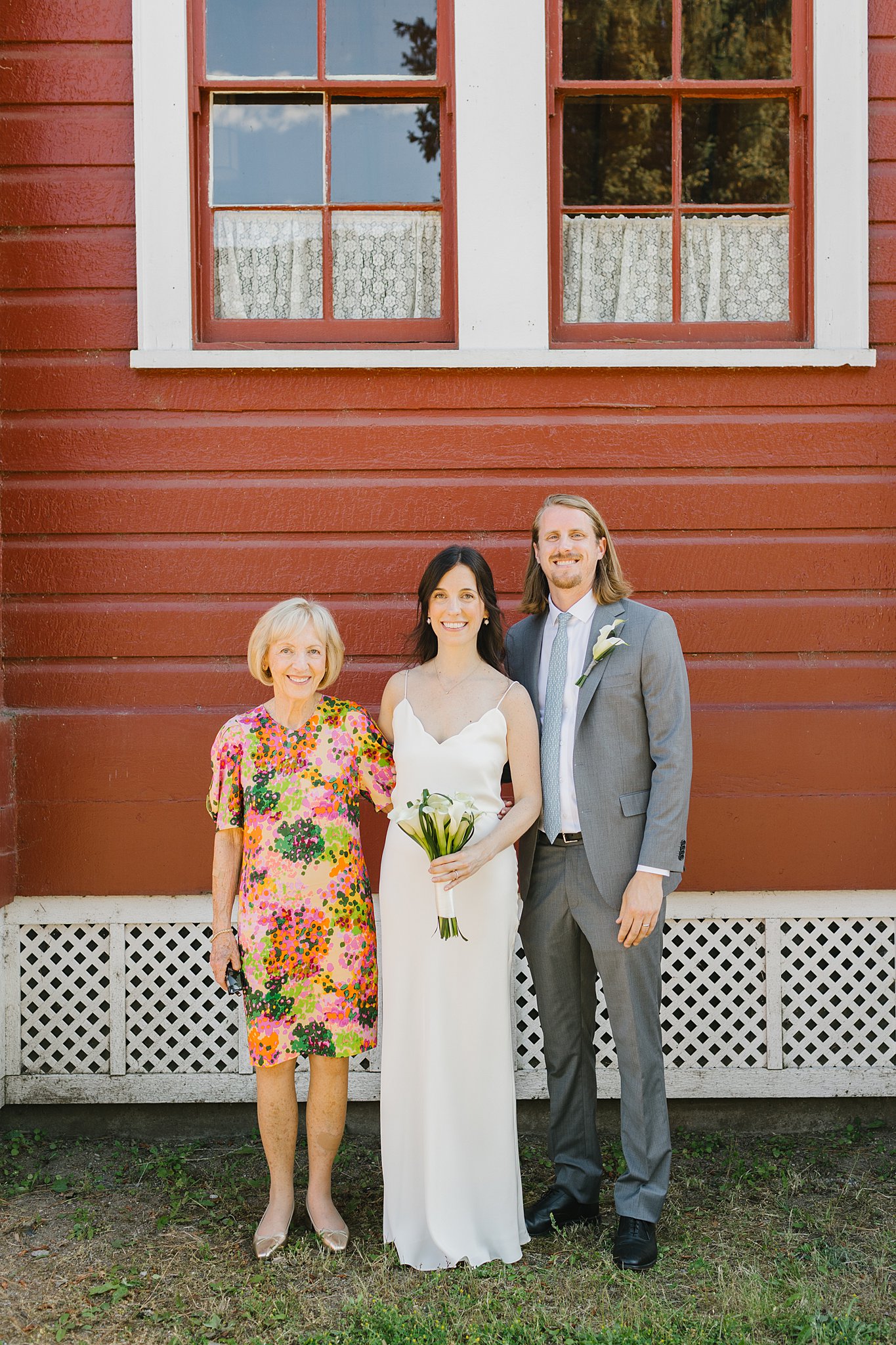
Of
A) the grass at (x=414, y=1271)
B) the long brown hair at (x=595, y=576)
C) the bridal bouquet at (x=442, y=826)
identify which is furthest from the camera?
the long brown hair at (x=595, y=576)

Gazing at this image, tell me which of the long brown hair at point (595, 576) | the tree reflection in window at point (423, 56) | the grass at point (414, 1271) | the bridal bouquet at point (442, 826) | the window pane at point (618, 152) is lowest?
the grass at point (414, 1271)

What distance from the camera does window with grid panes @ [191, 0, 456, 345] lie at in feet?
A: 14.5

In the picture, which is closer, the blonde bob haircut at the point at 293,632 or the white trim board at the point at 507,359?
the blonde bob haircut at the point at 293,632

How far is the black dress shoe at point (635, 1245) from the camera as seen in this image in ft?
10.7

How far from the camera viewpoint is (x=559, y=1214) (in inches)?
138

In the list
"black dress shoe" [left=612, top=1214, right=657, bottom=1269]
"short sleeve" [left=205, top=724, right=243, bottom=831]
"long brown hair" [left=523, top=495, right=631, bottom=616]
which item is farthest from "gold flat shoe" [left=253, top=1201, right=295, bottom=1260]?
"long brown hair" [left=523, top=495, right=631, bottom=616]

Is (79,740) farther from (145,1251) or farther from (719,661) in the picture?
(719,661)

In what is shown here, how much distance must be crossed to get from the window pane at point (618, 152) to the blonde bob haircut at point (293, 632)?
2.15 meters

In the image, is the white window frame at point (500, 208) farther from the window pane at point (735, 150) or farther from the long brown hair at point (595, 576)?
the long brown hair at point (595, 576)

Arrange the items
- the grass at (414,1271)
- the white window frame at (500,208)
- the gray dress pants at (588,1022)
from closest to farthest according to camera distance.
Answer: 1. the grass at (414,1271)
2. the gray dress pants at (588,1022)
3. the white window frame at (500,208)

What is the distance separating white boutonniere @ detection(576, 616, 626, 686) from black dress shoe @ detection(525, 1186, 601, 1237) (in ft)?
5.22

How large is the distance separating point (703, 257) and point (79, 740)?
3053 millimetres

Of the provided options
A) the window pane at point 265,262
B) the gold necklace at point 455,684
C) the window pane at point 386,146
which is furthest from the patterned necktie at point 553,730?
the window pane at point 386,146

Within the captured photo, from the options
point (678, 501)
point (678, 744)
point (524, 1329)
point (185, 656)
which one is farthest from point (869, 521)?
point (524, 1329)
